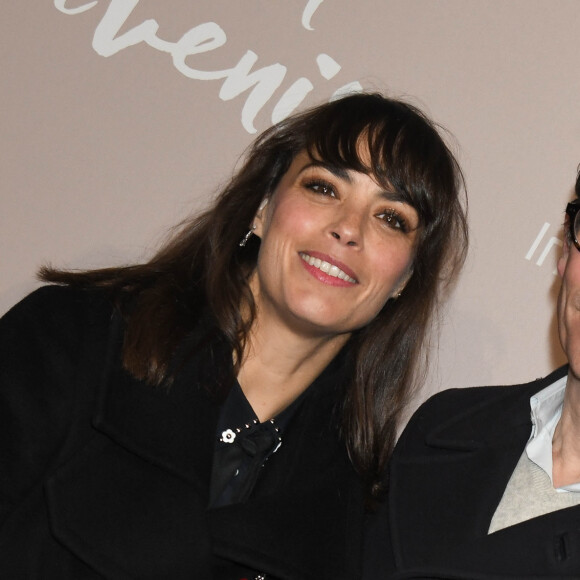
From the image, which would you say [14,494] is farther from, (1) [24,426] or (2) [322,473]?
(2) [322,473]

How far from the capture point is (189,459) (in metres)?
1.94

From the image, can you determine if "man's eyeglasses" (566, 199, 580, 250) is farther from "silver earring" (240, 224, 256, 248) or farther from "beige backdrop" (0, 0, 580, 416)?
"silver earring" (240, 224, 256, 248)

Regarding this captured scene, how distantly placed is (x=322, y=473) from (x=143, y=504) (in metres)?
→ 0.47

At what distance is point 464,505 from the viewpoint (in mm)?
1945

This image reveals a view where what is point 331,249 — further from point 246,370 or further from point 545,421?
point 545,421

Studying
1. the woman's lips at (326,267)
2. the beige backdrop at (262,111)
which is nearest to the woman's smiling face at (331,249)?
the woman's lips at (326,267)

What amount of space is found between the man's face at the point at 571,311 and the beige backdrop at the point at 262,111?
64 cm

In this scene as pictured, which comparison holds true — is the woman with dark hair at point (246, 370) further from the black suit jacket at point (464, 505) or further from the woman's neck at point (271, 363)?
the black suit jacket at point (464, 505)

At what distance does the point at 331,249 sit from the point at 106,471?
65 cm

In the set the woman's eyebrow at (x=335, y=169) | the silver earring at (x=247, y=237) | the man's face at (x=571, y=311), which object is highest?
the woman's eyebrow at (x=335, y=169)

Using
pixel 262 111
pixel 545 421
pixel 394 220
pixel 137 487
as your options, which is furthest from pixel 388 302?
pixel 137 487

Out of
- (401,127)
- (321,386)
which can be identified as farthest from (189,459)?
(401,127)

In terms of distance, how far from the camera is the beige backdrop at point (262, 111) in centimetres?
261

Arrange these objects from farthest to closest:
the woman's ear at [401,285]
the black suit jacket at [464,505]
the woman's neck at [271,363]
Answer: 1. the woman's ear at [401,285]
2. the woman's neck at [271,363]
3. the black suit jacket at [464,505]
